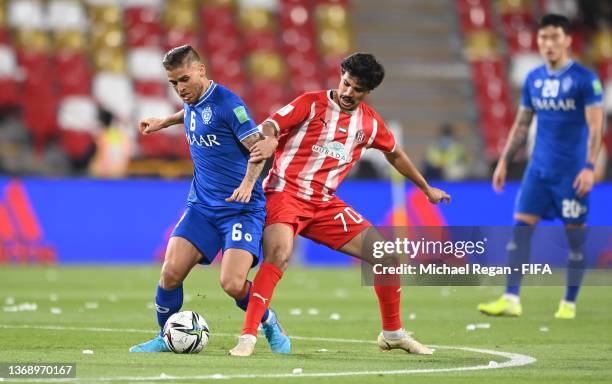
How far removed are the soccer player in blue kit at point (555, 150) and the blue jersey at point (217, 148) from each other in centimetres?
352

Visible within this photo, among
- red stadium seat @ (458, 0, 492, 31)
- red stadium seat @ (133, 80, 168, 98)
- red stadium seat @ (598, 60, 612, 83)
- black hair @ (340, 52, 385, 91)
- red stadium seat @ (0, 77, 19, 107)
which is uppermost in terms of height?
red stadium seat @ (458, 0, 492, 31)

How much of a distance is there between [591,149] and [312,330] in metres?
2.85

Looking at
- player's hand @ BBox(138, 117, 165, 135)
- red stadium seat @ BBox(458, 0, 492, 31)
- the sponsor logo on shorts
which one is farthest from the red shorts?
red stadium seat @ BBox(458, 0, 492, 31)

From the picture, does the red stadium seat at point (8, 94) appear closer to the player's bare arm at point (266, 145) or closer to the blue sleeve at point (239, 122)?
the blue sleeve at point (239, 122)

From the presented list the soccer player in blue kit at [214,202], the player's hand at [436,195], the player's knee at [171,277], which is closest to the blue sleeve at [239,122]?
the soccer player in blue kit at [214,202]

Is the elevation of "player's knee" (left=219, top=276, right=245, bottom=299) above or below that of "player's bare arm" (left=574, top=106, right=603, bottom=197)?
below

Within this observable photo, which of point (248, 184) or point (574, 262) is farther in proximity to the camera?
point (574, 262)

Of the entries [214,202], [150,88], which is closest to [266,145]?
[214,202]

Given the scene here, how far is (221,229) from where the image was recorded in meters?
7.68

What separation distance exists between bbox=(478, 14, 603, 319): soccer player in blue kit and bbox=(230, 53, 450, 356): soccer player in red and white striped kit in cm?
294

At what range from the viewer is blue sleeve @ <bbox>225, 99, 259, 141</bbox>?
7.52 m

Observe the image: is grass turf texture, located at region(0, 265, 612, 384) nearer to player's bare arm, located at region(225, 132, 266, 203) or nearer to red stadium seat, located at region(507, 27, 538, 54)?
player's bare arm, located at region(225, 132, 266, 203)

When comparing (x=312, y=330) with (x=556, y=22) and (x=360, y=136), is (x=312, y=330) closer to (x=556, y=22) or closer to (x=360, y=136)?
(x=360, y=136)

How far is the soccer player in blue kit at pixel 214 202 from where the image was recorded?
7543mm
